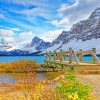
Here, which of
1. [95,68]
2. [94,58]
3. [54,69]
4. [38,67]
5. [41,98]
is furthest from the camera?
[38,67]

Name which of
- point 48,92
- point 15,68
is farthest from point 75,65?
point 15,68

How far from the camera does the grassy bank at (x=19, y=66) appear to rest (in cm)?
4191

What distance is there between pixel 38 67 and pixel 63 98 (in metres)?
38.9

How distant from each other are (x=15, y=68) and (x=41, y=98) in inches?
1401

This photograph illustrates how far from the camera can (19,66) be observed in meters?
44.5

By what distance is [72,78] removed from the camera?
26.3ft

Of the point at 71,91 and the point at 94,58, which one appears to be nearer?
the point at 71,91

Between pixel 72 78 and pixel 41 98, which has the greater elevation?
pixel 72 78

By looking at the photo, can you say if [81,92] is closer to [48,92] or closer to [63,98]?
[63,98]

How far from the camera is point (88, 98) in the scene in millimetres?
7758

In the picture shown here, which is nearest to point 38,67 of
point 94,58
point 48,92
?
point 94,58

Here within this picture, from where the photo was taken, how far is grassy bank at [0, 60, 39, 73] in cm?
4191

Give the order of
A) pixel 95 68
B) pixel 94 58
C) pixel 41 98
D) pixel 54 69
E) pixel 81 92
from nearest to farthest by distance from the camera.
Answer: pixel 81 92 → pixel 41 98 → pixel 95 68 → pixel 94 58 → pixel 54 69

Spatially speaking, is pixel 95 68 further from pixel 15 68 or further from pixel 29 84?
pixel 15 68
